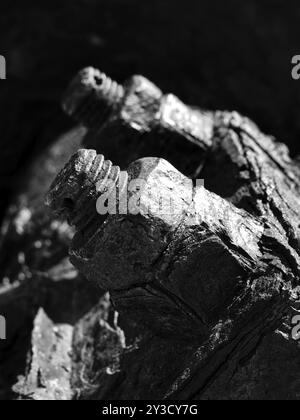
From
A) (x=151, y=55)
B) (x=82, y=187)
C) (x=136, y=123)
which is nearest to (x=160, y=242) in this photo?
(x=82, y=187)

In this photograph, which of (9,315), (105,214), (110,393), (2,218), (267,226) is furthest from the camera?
(2,218)

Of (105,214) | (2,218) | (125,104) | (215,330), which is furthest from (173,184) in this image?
(2,218)

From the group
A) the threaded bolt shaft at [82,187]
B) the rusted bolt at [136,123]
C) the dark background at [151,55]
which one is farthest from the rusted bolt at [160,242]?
the dark background at [151,55]

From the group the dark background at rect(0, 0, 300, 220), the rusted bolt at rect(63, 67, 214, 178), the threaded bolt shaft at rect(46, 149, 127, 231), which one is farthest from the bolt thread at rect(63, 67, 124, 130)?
the dark background at rect(0, 0, 300, 220)

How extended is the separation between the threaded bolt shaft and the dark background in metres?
1.10

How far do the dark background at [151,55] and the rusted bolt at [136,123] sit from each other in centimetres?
72

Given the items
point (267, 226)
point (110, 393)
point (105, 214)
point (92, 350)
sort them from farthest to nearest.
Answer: point (92, 350) < point (110, 393) < point (267, 226) < point (105, 214)

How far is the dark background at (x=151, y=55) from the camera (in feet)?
7.72

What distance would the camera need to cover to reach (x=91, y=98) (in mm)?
1583

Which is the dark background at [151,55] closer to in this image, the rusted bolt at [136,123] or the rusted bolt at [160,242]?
the rusted bolt at [136,123]

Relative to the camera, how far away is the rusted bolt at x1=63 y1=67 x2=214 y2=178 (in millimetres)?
1559

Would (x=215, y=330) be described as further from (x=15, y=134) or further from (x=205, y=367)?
(x=15, y=134)

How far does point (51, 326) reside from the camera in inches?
63.2

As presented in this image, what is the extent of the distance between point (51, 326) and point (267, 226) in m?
0.59
